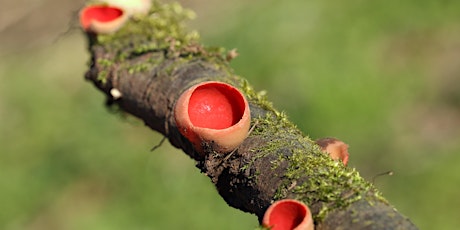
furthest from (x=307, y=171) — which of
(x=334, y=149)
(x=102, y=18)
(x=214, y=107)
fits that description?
(x=102, y=18)

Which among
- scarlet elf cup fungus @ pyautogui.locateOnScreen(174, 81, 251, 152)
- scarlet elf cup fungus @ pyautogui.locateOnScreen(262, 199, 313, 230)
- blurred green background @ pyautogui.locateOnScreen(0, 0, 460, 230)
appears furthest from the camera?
blurred green background @ pyautogui.locateOnScreen(0, 0, 460, 230)

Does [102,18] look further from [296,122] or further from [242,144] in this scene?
[296,122]

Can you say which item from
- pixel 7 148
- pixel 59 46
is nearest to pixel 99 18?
pixel 7 148

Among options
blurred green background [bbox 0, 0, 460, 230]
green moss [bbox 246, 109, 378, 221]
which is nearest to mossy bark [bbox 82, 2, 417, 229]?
green moss [bbox 246, 109, 378, 221]

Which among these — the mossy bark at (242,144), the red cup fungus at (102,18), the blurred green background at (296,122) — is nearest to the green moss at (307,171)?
the mossy bark at (242,144)

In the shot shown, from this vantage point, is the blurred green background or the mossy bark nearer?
the mossy bark

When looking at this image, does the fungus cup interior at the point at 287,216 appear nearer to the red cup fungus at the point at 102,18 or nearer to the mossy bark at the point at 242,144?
the mossy bark at the point at 242,144

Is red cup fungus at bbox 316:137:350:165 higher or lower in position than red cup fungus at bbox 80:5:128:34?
higher

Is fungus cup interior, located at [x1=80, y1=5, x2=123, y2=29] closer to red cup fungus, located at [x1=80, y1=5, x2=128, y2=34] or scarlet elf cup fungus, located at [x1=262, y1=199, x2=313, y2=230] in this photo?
red cup fungus, located at [x1=80, y1=5, x2=128, y2=34]
